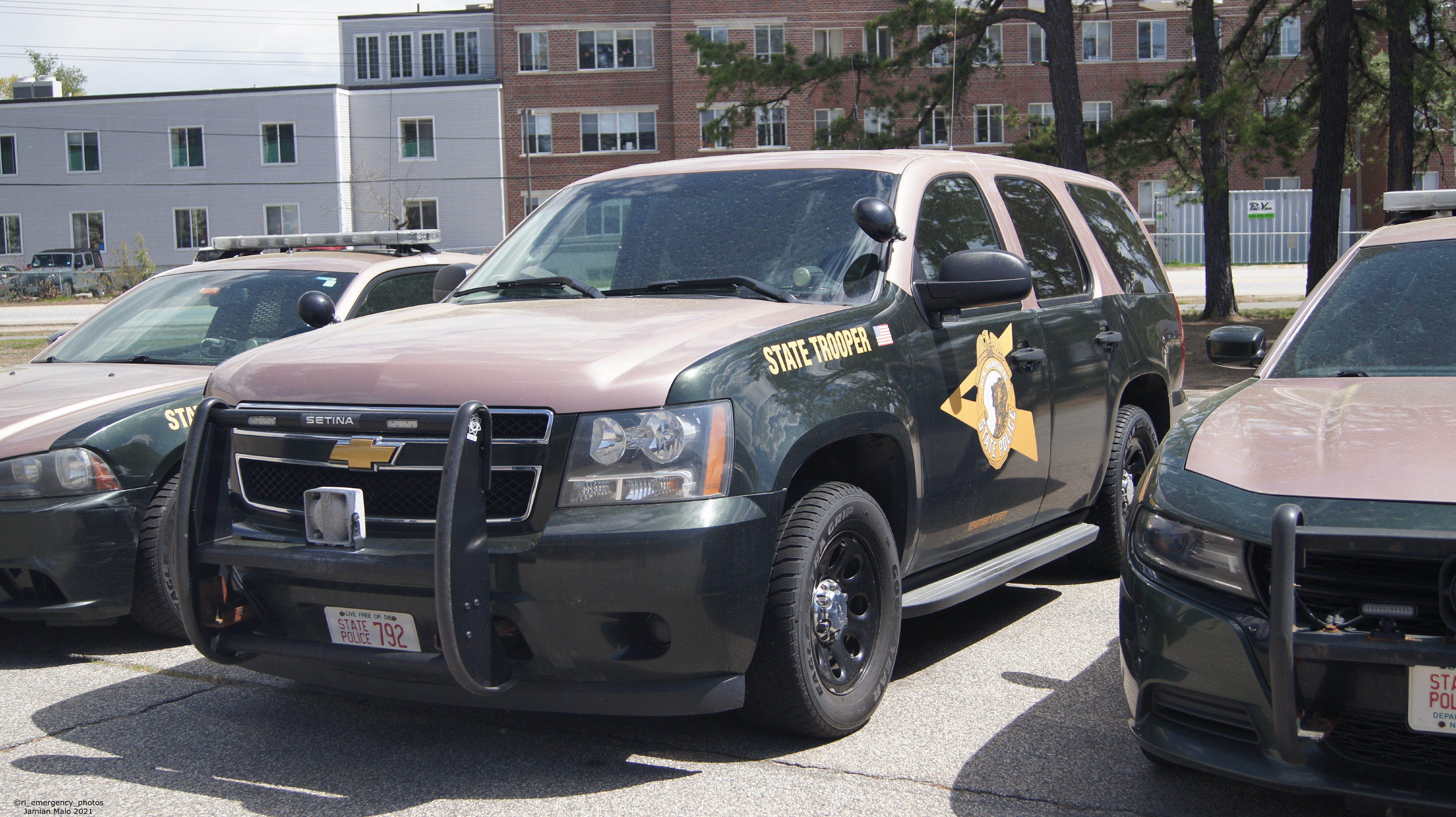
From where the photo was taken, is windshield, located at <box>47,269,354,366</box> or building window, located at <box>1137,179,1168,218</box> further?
building window, located at <box>1137,179,1168,218</box>

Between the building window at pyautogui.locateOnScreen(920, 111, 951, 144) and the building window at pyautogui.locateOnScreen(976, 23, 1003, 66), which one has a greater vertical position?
the building window at pyautogui.locateOnScreen(920, 111, 951, 144)

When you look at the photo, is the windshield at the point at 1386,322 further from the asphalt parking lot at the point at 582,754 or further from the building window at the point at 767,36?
the building window at the point at 767,36

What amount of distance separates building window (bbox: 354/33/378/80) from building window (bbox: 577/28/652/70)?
9.81m

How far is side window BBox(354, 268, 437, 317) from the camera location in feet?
22.5

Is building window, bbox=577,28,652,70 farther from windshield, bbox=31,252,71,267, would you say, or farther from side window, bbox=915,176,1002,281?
side window, bbox=915,176,1002,281

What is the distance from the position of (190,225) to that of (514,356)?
179 feet

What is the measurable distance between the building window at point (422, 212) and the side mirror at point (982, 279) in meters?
50.3

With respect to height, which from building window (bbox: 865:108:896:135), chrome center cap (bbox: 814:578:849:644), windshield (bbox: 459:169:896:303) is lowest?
chrome center cap (bbox: 814:578:849:644)

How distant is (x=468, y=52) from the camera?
2206 inches

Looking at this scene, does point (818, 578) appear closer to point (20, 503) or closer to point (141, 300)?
point (20, 503)

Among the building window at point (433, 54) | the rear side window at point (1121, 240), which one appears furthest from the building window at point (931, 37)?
the building window at point (433, 54)

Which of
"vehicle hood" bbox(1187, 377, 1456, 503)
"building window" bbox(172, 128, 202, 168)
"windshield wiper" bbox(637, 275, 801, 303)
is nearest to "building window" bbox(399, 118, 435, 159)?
"building window" bbox(172, 128, 202, 168)

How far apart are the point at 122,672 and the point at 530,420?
8.69 ft

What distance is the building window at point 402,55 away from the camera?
56.2 metres
